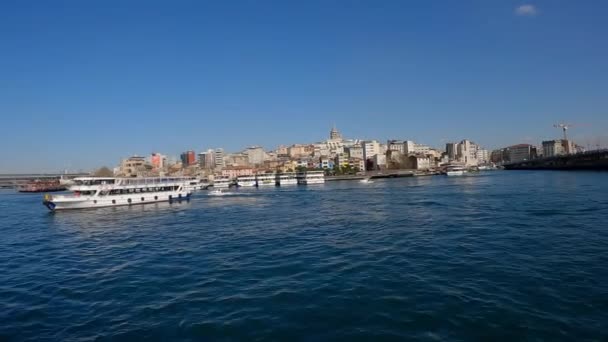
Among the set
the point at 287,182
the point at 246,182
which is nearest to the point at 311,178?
the point at 287,182

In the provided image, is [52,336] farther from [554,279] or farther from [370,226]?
[370,226]

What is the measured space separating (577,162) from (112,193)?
148m

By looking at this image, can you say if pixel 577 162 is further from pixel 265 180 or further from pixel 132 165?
pixel 132 165

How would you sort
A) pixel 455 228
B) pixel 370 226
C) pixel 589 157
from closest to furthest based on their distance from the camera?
pixel 455 228
pixel 370 226
pixel 589 157

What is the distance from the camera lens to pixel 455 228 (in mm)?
21656

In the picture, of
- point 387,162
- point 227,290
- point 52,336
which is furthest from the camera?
point 387,162

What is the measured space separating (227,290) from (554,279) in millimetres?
9721

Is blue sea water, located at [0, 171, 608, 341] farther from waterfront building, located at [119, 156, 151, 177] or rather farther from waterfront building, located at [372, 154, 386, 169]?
waterfront building, located at [119, 156, 151, 177]

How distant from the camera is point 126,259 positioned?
17.3 metres

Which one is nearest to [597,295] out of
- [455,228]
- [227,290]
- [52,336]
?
[227,290]

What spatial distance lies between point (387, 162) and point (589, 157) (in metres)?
79.4

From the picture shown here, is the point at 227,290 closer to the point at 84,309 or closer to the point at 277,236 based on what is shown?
the point at 84,309

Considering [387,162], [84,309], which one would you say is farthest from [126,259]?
[387,162]

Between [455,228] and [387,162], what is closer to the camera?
[455,228]
